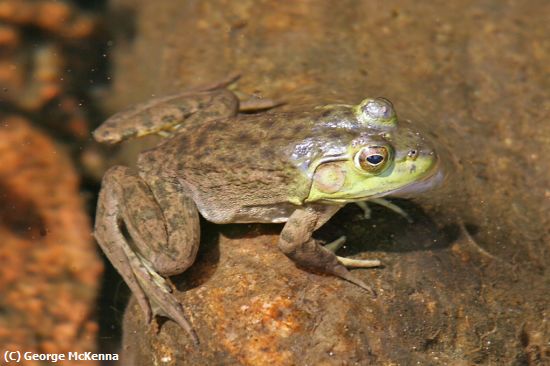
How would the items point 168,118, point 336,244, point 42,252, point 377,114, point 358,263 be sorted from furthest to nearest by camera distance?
point 42,252, point 168,118, point 336,244, point 358,263, point 377,114

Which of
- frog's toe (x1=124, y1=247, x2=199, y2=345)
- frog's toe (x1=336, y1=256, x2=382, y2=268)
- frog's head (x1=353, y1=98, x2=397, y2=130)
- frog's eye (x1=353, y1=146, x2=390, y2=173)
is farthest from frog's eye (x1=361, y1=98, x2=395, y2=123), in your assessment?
frog's toe (x1=124, y1=247, x2=199, y2=345)

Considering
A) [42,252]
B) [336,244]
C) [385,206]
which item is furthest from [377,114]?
[42,252]

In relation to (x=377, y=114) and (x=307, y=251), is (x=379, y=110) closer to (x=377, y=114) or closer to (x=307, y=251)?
(x=377, y=114)

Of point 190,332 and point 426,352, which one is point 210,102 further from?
point 426,352

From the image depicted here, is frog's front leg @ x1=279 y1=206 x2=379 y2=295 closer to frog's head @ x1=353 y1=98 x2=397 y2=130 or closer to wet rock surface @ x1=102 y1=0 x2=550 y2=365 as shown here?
wet rock surface @ x1=102 y1=0 x2=550 y2=365

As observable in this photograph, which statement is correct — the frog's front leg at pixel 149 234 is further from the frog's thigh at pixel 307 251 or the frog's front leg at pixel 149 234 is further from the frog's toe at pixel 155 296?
the frog's thigh at pixel 307 251

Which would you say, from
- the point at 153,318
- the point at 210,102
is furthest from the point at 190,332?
the point at 210,102

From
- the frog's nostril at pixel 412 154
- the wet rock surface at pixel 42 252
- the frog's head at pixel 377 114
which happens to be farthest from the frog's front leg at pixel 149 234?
the frog's nostril at pixel 412 154
